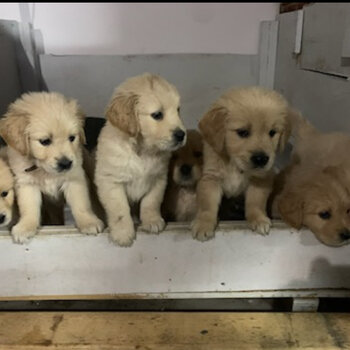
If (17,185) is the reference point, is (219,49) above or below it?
above

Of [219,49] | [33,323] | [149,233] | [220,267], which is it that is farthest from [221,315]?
[219,49]

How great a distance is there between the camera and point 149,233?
5.03 ft

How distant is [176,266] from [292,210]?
0.48 meters

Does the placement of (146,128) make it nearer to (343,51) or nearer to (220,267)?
(220,267)

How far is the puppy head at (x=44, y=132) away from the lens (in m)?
1.52

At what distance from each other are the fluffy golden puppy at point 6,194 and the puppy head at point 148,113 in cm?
49

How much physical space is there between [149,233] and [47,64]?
2250 mm

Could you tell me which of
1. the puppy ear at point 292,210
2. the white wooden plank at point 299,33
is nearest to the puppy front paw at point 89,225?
the puppy ear at point 292,210

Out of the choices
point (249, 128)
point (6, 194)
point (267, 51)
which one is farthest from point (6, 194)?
point (267, 51)

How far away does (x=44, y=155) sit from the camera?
1.54m

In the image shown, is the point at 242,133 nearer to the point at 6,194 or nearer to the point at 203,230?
the point at 203,230

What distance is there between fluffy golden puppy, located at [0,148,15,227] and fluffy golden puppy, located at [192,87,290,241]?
0.74 metres

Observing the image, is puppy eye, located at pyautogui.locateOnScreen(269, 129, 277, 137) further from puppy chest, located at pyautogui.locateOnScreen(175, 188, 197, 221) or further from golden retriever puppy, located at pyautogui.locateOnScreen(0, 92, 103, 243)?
golden retriever puppy, located at pyautogui.locateOnScreen(0, 92, 103, 243)

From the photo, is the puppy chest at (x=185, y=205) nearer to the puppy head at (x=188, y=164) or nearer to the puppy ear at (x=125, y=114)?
the puppy head at (x=188, y=164)
